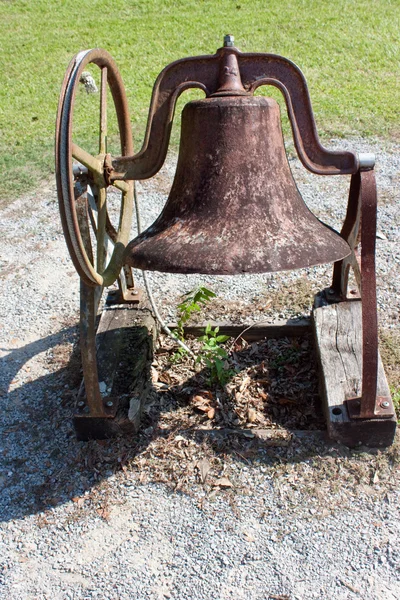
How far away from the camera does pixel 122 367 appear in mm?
2643

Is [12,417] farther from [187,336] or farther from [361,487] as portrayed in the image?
[361,487]

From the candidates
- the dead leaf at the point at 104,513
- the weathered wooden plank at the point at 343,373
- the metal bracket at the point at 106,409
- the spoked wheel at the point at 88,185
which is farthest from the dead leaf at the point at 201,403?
the spoked wheel at the point at 88,185

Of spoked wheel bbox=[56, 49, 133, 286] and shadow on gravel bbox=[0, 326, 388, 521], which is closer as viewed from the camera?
spoked wheel bbox=[56, 49, 133, 286]

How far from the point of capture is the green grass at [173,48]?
562 cm

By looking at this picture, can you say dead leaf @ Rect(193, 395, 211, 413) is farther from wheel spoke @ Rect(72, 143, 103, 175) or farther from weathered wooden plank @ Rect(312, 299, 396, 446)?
wheel spoke @ Rect(72, 143, 103, 175)

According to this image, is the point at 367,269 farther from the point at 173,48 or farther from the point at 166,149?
the point at 173,48

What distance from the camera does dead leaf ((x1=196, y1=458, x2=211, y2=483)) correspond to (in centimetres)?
227

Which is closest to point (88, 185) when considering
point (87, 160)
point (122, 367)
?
point (87, 160)

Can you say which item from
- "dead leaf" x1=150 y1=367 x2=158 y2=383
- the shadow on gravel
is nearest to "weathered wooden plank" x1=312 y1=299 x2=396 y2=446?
the shadow on gravel

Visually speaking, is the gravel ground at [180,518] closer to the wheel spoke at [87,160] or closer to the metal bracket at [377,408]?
the metal bracket at [377,408]

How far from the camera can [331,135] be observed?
Result: 5207 mm

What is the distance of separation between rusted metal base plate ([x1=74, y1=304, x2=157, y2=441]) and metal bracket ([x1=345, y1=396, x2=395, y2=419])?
90 centimetres

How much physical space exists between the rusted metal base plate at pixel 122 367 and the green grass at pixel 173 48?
249cm

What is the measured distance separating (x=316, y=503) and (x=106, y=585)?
2.67 ft
